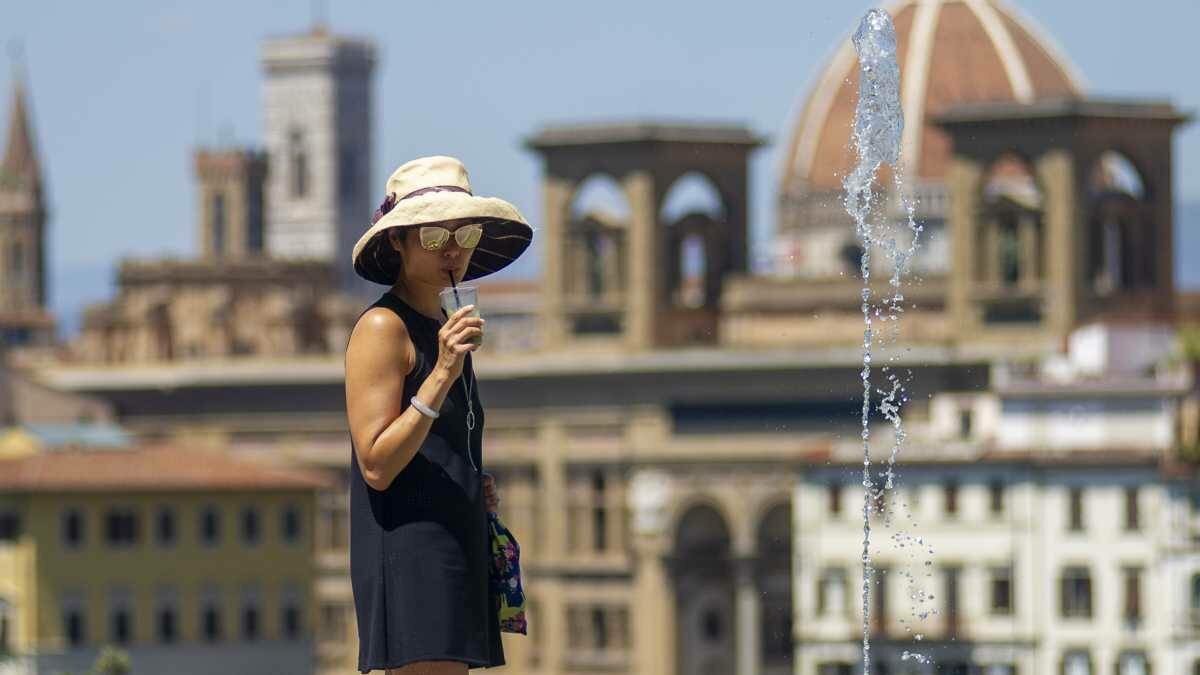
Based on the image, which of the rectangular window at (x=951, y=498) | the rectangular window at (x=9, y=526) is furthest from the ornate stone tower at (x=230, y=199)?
the rectangular window at (x=951, y=498)

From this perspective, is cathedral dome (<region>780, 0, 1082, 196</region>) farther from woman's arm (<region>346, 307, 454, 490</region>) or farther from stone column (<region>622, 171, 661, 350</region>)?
woman's arm (<region>346, 307, 454, 490</region>)

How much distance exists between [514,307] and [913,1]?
1587 inches

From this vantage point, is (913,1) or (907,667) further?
(913,1)

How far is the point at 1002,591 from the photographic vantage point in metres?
97.7

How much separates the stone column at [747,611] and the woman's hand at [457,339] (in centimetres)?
10084

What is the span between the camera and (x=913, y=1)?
157500mm

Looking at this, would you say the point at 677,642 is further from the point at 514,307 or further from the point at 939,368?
the point at 514,307

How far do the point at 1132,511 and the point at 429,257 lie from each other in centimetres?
8262

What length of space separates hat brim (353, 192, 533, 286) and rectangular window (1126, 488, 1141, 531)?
8185 cm

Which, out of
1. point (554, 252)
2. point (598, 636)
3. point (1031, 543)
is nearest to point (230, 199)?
point (554, 252)

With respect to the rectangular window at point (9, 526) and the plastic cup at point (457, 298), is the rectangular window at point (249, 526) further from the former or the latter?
the plastic cup at point (457, 298)

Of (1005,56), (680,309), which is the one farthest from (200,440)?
(1005,56)

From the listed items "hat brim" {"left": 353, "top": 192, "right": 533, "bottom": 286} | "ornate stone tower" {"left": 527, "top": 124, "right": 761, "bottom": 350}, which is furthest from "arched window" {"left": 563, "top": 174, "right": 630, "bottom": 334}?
"hat brim" {"left": 353, "top": 192, "right": 533, "bottom": 286}

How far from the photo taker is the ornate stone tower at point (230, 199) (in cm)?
18088
